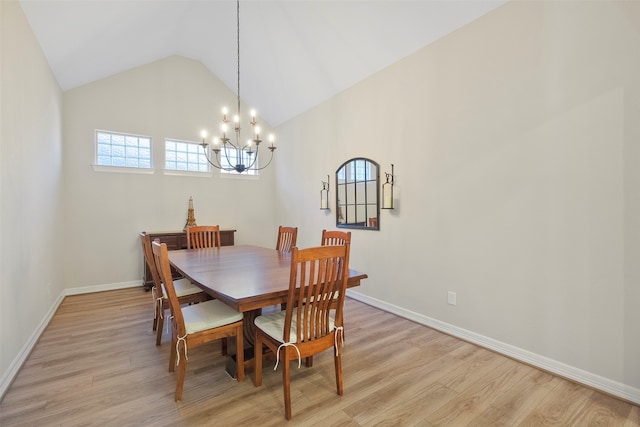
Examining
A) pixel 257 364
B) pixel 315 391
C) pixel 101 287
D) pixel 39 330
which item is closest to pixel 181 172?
pixel 101 287

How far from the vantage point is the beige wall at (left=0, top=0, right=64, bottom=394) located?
6.73ft

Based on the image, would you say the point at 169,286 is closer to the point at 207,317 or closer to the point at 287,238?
the point at 207,317

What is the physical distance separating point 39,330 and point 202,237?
1.68 metres

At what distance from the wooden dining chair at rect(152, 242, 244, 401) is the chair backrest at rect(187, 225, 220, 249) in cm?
159

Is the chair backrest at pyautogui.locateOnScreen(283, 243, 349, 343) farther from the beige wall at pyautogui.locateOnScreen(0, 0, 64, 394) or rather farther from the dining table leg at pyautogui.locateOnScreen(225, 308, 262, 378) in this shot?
the beige wall at pyautogui.locateOnScreen(0, 0, 64, 394)

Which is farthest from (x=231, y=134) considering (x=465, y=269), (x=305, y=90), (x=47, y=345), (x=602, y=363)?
(x=602, y=363)

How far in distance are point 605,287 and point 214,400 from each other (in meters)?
2.64

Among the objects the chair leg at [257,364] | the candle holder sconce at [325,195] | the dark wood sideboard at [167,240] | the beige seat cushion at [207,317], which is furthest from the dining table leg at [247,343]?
the dark wood sideboard at [167,240]

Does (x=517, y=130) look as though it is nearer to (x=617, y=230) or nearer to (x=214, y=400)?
(x=617, y=230)

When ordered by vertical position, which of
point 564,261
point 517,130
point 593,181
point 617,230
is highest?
point 517,130

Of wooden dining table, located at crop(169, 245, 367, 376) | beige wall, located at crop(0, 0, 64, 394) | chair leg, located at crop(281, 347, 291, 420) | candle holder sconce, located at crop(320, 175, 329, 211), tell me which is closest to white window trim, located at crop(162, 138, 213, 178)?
beige wall, located at crop(0, 0, 64, 394)

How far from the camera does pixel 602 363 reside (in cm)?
202

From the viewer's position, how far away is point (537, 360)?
232cm

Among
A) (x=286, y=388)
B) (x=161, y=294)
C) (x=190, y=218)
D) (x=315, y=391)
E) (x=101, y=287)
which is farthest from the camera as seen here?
(x=190, y=218)
